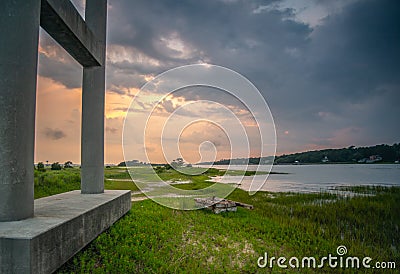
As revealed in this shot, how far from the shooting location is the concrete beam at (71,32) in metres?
4.27

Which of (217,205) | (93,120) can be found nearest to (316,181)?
(217,205)

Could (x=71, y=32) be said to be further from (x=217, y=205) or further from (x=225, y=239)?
(x=217, y=205)

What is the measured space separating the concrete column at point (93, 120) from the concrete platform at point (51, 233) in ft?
3.33

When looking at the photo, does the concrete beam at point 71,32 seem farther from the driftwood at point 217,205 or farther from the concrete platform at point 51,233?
the driftwood at point 217,205

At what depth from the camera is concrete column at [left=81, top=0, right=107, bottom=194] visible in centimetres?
638

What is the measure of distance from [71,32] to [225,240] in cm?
467

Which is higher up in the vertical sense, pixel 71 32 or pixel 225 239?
pixel 71 32

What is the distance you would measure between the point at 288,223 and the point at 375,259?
95.7 inches

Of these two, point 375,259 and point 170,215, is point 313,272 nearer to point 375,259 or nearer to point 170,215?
point 375,259

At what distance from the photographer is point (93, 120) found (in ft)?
20.9

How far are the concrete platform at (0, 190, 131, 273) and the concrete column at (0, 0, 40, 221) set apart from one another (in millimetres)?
310

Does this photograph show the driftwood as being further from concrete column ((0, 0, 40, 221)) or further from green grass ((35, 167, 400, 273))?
concrete column ((0, 0, 40, 221))

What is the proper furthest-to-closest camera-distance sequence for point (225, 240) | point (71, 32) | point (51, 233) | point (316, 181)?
point (316, 181)
point (225, 240)
point (71, 32)
point (51, 233)

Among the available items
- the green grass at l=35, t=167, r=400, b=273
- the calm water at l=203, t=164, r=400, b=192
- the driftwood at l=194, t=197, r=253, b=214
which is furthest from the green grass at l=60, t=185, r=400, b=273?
the calm water at l=203, t=164, r=400, b=192
